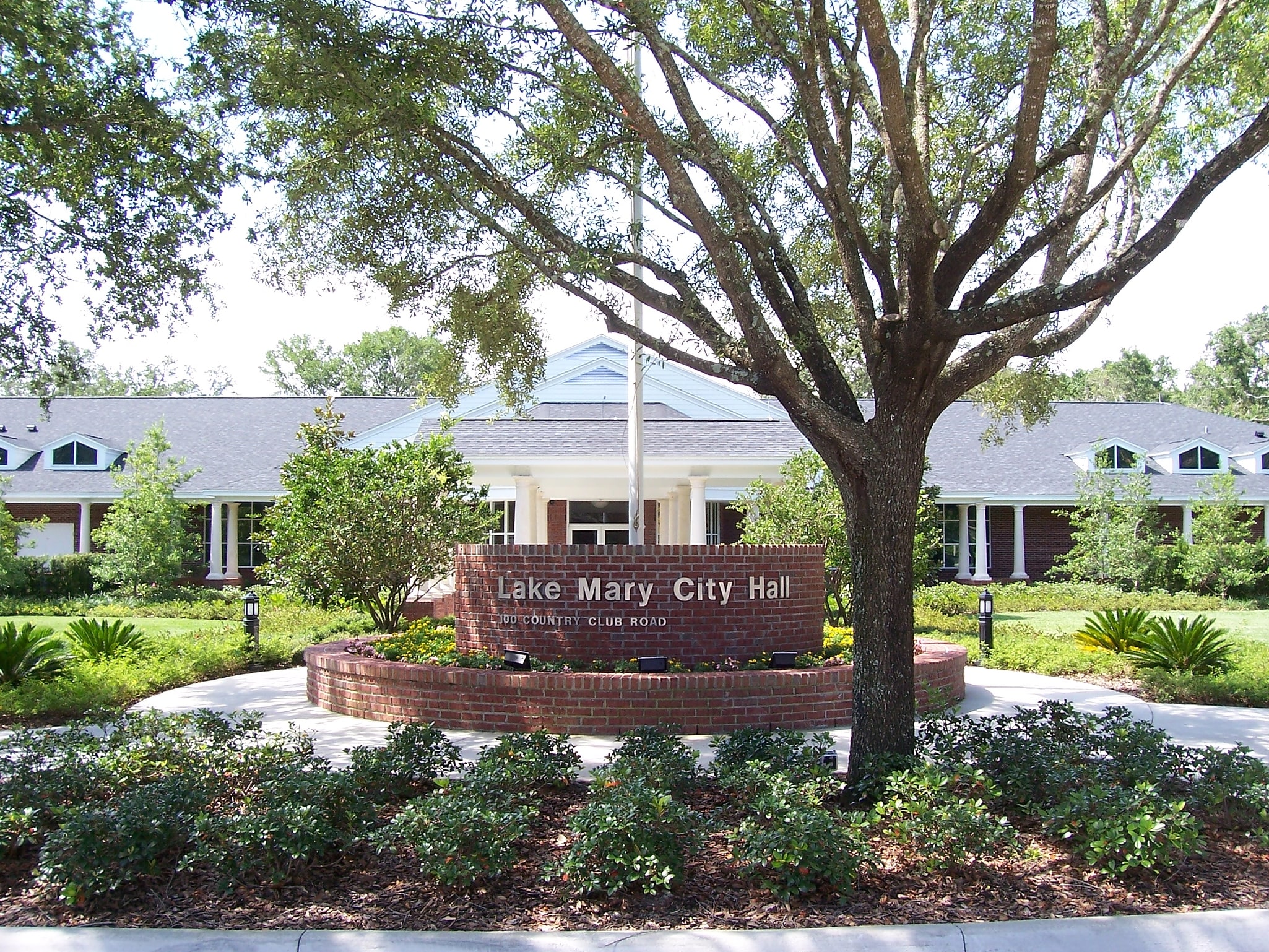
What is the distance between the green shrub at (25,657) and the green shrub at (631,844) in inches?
331

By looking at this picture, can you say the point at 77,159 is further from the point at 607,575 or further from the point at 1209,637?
the point at 1209,637

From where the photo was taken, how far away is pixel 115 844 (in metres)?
4.69

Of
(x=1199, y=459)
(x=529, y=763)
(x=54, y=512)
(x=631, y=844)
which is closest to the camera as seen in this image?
(x=631, y=844)

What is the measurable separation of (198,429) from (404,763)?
28.2 metres

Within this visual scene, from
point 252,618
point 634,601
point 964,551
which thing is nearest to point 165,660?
point 252,618

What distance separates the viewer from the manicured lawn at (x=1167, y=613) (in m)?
18.1

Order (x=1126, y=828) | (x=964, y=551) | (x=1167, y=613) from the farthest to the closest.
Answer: (x=964, y=551), (x=1167, y=613), (x=1126, y=828)

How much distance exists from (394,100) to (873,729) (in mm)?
5013

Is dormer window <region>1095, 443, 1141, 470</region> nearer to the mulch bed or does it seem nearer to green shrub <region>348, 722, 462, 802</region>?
the mulch bed

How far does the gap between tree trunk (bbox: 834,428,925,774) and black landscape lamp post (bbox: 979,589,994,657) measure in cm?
859

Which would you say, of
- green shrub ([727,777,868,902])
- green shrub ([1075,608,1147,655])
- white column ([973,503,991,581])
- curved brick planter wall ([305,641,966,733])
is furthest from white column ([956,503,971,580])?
green shrub ([727,777,868,902])

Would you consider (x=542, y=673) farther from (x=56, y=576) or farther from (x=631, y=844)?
(x=56, y=576)

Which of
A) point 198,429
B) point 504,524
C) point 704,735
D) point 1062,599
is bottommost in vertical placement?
point 1062,599

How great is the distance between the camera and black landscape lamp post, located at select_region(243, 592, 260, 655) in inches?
533
